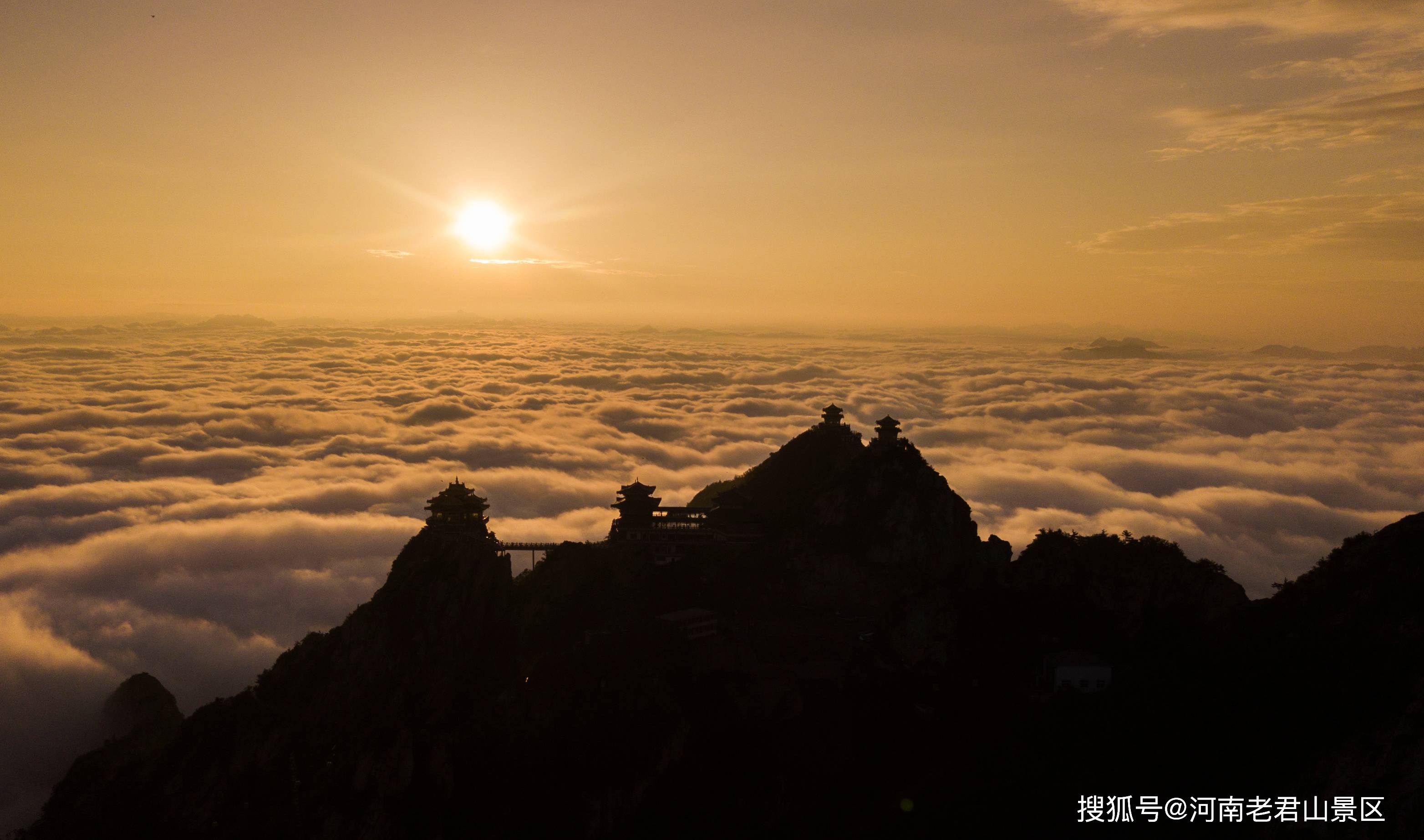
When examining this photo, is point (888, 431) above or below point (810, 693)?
above

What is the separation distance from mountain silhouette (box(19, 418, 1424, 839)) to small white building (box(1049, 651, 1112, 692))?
0.30 metres

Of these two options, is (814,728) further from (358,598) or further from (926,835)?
(358,598)

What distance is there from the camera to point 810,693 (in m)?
64.6

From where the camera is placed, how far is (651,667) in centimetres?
6450

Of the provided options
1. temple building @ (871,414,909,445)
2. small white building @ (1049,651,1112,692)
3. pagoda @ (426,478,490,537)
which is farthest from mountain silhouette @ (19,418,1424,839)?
temple building @ (871,414,909,445)

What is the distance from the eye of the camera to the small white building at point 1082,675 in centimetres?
6034

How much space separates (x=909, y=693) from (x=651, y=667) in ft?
59.8

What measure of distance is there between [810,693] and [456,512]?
36090mm

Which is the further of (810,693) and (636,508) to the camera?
(636,508)

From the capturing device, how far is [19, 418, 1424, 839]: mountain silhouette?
48281mm

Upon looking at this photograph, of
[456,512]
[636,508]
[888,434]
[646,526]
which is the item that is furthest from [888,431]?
[456,512]

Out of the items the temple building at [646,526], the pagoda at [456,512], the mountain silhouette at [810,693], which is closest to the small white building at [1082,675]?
the mountain silhouette at [810,693]

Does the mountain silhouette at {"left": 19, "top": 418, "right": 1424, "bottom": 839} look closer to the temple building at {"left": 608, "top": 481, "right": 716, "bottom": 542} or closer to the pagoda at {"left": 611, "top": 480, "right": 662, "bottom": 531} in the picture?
the temple building at {"left": 608, "top": 481, "right": 716, "bottom": 542}

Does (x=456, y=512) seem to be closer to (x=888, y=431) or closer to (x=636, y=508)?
(x=636, y=508)
